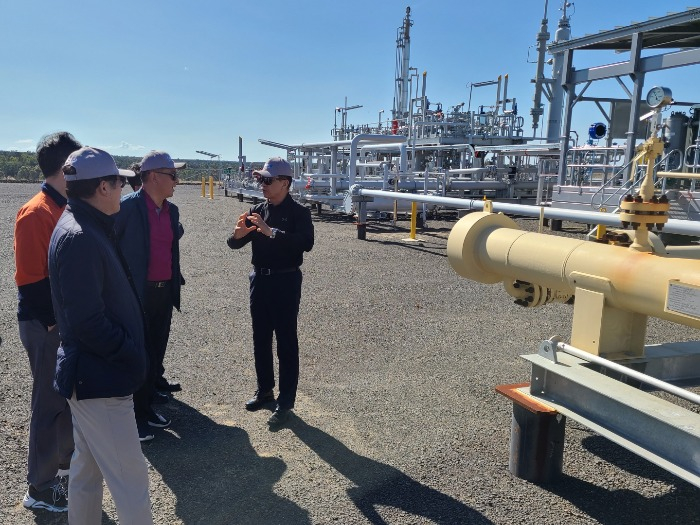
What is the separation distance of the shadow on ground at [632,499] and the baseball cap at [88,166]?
8.77ft

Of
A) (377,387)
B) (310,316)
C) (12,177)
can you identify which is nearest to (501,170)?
(310,316)

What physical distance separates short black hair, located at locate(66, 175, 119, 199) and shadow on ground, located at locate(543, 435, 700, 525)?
2.66 m

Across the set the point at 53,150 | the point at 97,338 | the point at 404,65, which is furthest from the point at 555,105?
the point at 97,338

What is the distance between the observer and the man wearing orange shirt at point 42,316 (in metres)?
2.79

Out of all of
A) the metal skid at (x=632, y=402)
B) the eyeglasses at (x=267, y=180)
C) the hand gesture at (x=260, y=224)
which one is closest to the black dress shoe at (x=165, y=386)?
the hand gesture at (x=260, y=224)

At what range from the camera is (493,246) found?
3.22 meters

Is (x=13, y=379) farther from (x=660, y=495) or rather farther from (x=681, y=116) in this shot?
(x=681, y=116)

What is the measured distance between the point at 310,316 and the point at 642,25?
9.78 meters

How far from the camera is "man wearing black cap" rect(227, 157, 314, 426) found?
3.77 meters

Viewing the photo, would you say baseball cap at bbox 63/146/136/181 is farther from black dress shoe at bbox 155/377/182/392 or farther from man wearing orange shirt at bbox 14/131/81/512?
black dress shoe at bbox 155/377/182/392

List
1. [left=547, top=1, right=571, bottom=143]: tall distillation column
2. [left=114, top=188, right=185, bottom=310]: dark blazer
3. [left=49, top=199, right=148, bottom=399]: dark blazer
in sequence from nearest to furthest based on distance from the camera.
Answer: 1. [left=49, top=199, right=148, bottom=399]: dark blazer
2. [left=114, top=188, right=185, bottom=310]: dark blazer
3. [left=547, top=1, right=571, bottom=143]: tall distillation column

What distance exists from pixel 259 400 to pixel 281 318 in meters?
0.64

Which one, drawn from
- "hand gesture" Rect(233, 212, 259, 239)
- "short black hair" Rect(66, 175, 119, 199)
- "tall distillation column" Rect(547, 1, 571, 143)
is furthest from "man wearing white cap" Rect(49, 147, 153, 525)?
"tall distillation column" Rect(547, 1, 571, 143)

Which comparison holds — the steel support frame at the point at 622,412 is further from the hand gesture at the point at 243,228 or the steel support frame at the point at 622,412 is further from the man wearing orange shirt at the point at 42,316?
the man wearing orange shirt at the point at 42,316
